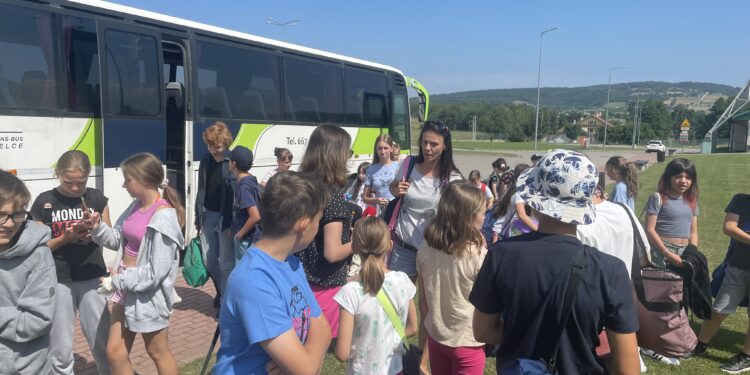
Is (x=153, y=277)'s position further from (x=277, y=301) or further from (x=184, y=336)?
(x=184, y=336)

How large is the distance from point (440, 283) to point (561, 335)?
4.63 feet

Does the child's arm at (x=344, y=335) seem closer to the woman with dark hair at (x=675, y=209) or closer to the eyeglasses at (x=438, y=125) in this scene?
the eyeglasses at (x=438, y=125)

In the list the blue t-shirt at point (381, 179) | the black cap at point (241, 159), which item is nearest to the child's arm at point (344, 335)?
the black cap at point (241, 159)

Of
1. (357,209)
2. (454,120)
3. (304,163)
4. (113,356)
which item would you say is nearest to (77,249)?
(113,356)

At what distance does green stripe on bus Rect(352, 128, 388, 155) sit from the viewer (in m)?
12.5

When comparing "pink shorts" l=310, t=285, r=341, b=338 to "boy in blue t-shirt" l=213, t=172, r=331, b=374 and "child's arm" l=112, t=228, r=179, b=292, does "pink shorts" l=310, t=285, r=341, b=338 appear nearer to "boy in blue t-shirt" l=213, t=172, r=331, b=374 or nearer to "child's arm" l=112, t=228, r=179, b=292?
"child's arm" l=112, t=228, r=179, b=292

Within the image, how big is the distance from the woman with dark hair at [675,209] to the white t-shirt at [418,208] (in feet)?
7.32

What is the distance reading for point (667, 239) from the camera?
17.1 ft

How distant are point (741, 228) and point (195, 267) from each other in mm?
4998

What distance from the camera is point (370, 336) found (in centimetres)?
299

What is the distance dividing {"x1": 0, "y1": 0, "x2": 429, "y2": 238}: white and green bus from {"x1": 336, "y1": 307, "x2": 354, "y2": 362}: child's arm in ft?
16.7

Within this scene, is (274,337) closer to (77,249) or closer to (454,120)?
(77,249)

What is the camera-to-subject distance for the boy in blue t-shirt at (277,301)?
1812mm

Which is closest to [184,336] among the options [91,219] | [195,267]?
[195,267]
